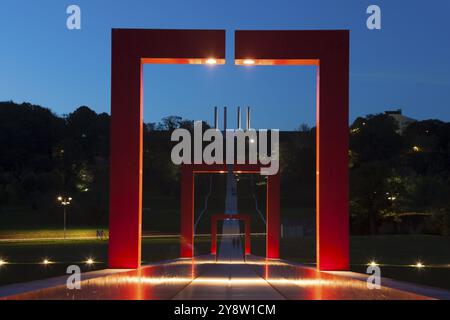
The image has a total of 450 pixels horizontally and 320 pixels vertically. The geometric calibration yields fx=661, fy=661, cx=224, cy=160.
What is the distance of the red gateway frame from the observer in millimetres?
12609

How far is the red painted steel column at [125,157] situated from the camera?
41.4 ft

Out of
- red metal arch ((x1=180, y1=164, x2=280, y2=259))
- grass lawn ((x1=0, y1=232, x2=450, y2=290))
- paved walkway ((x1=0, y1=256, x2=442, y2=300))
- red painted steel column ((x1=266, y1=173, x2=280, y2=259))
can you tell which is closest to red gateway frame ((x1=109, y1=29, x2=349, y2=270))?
paved walkway ((x1=0, y1=256, x2=442, y2=300))

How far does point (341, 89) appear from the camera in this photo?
41.5 feet

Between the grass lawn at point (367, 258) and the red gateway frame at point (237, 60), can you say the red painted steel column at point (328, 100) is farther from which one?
the grass lawn at point (367, 258)

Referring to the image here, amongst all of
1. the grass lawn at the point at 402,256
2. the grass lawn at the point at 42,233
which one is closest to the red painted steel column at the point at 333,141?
the grass lawn at the point at 402,256

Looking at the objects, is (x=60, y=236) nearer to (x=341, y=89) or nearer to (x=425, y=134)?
(x=341, y=89)

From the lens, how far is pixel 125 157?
12.7 metres

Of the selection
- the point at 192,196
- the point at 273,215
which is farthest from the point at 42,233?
the point at 273,215

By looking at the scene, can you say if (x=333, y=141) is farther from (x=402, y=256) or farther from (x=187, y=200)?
(x=402, y=256)

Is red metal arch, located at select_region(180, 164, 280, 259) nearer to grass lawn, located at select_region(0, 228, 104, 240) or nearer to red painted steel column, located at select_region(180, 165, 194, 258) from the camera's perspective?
red painted steel column, located at select_region(180, 165, 194, 258)

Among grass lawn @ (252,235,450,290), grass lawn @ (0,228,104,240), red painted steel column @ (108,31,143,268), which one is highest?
red painted steel column @ (108,31,143,268)

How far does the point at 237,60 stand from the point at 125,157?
112 inches
